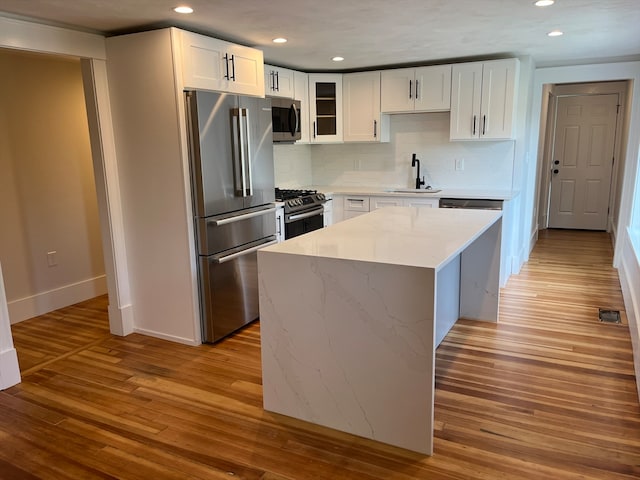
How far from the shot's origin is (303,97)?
204 inches

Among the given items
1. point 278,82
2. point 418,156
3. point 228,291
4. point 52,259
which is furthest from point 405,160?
point 52,259

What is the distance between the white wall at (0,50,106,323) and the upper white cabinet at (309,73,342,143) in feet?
7.55

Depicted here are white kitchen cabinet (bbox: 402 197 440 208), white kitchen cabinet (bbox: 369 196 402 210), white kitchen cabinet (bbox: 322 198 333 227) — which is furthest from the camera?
white kitchen cabinet (bbox: 322 198 333 227)

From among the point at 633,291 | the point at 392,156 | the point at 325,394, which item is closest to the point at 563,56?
the point at 392,156

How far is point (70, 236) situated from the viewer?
450cm

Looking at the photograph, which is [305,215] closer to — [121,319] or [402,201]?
[402,201]

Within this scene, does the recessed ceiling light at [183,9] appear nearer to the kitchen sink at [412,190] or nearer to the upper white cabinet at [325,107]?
the upper white cabinet at [325,107]

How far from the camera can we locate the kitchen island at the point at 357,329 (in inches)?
84.4

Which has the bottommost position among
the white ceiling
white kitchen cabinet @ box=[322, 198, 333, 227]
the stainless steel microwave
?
white kitchen cabinet @ box=[322, 198, 333, 227]

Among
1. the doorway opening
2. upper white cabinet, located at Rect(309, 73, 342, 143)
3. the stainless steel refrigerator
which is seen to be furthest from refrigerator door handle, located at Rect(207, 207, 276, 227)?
the doorway opening

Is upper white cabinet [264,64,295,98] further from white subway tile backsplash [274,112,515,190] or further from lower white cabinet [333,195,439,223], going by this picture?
lower white cabinet [333,195,439,223]

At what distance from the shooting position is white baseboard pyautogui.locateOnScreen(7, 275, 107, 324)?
4.10 metres

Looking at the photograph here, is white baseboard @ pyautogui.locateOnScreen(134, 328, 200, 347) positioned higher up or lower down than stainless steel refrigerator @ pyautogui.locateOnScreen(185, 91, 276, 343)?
lower down

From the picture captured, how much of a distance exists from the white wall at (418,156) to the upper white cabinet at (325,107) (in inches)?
17.9
